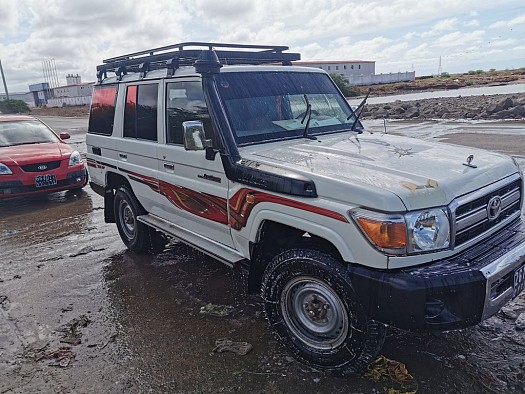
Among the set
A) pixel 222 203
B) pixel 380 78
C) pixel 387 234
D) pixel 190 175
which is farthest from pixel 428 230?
pixel 380 78

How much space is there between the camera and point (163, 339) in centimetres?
376

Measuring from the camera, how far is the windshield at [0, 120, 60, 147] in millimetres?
9289

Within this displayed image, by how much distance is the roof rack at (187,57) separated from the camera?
4.47 metres

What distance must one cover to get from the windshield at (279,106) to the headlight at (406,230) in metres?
1.46

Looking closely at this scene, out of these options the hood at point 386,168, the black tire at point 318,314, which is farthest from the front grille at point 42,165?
the black tire at point 318,314

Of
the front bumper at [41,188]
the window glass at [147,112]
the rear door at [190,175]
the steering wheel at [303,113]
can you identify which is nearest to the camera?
the rear door at [190,175]

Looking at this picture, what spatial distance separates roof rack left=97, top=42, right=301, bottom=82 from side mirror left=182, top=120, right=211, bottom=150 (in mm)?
975

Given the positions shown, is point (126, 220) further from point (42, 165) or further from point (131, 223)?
point (42, 165)

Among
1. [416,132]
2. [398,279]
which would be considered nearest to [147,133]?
[398,279]

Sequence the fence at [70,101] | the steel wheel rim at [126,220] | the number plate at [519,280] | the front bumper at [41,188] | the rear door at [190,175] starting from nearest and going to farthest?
the number plate at [519,280] → the rear door at [190,175] → the steel wheel rim at [126,220] → the front bumper at [41,188] → the fence at [70,101]

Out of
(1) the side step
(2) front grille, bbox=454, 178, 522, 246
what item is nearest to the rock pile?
(1) the side step

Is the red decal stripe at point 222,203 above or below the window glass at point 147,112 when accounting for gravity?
below

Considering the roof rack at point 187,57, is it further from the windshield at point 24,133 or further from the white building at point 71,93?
the white building at point 71,93

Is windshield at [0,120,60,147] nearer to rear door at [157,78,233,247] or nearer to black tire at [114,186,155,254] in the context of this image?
black tire at [114,186,155,254]
